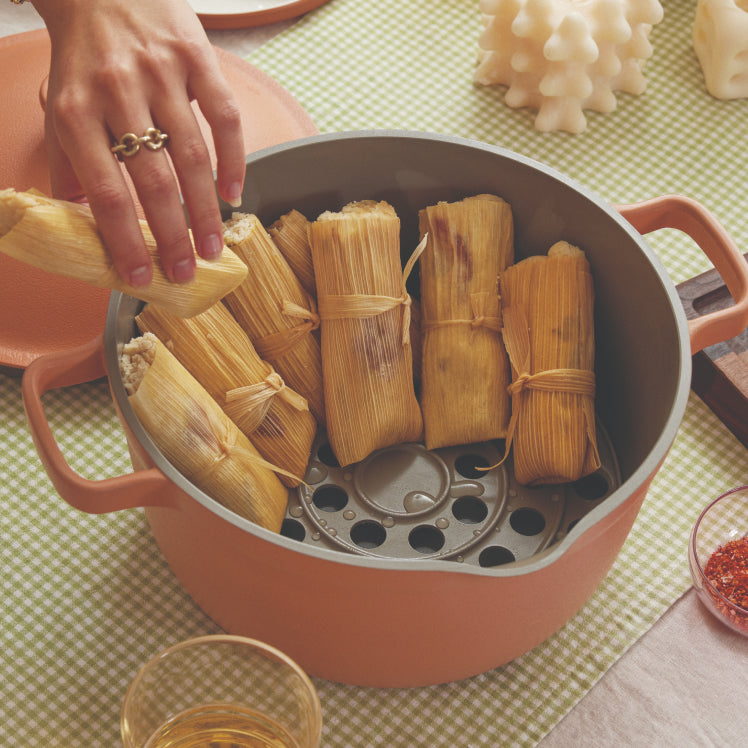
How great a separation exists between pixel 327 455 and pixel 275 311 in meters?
0.15

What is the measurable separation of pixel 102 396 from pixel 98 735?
14.2 inches

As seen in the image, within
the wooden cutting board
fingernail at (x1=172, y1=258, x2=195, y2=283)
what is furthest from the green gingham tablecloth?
fingernail at (x1=172, y1=258, x2=195, y2=283)

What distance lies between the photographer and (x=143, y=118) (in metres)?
0.63

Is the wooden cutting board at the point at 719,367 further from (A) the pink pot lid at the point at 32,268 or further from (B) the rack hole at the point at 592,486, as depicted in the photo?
(A) the pink pot lid at the point at 32,268

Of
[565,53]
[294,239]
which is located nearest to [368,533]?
[294,239]

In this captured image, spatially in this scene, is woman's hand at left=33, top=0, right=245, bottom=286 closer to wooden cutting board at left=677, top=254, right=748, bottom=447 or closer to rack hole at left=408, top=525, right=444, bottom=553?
rack hole at left=408, top=525, right=444, bottom=553

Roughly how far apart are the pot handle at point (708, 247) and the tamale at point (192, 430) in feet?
1.27

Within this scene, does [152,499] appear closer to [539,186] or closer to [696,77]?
[539,186]

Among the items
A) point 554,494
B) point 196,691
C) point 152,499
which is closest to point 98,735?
point 196,691

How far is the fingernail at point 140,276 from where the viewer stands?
2.06ft

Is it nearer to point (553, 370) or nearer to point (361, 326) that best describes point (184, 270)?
point (361, 326)

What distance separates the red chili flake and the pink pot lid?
673 mm

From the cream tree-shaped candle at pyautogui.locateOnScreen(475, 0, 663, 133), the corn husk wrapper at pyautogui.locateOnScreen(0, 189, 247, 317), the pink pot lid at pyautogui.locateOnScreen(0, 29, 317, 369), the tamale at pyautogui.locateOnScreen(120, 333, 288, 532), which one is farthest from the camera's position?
the cream tree-shaped candle at pyautogui.locateOnScreen(475, 0, 663, 133)

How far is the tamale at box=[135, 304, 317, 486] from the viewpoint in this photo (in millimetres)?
790
